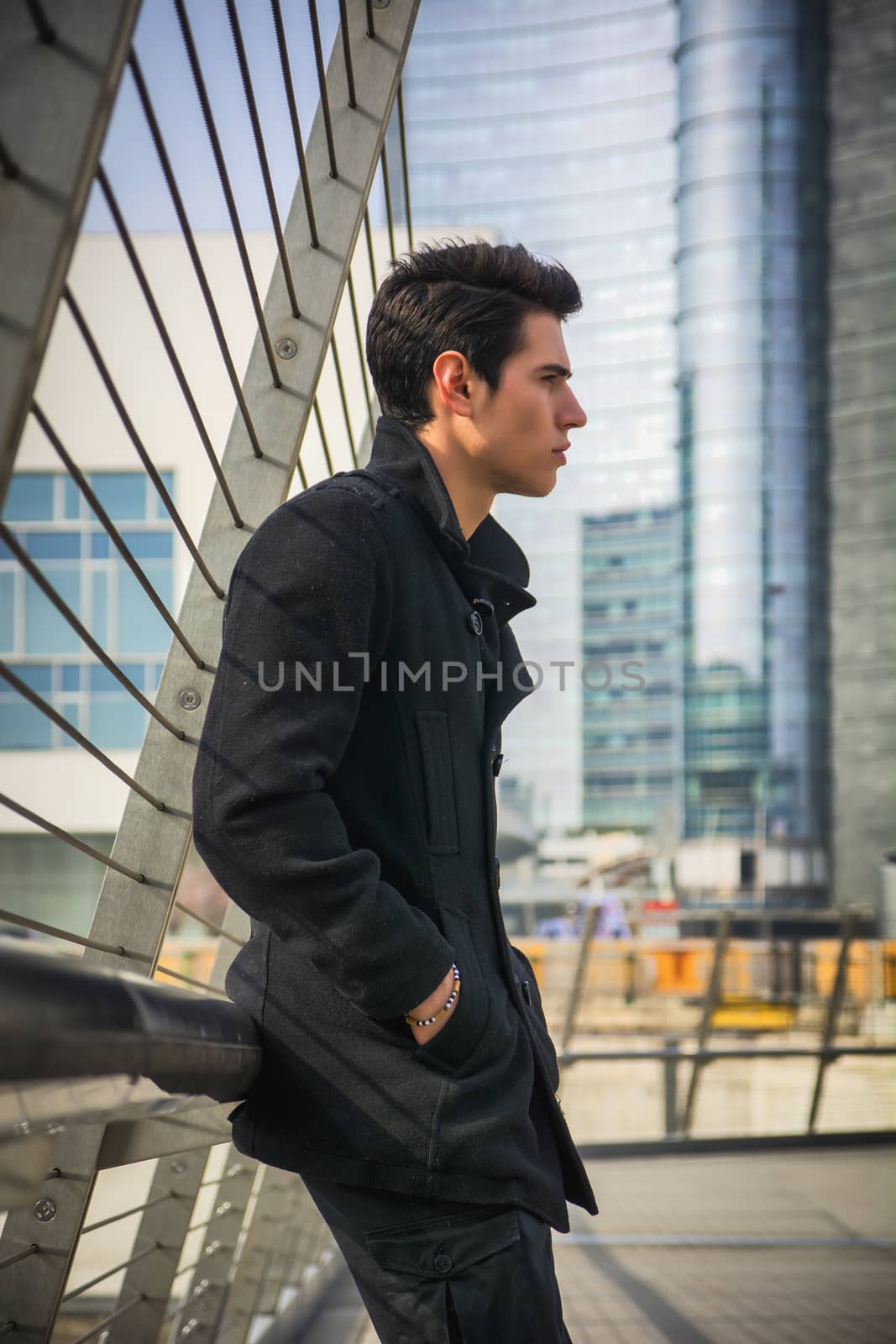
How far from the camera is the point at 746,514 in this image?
42062 mm

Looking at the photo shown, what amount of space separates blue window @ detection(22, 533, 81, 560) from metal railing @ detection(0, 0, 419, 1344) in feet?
58.2

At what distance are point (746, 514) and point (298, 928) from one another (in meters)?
42.2

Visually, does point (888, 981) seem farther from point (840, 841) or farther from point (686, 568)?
point (686, 568)

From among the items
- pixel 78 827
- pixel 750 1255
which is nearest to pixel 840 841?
pixel 78 827

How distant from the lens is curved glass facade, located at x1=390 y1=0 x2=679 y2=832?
54125mm

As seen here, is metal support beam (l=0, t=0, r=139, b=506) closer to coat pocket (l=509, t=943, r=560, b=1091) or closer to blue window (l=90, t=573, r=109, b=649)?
coat pocket (l=509, t=943, r=560, b=1091)

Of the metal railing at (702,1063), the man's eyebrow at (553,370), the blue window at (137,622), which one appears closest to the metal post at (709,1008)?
the metal railing at (702,1063)

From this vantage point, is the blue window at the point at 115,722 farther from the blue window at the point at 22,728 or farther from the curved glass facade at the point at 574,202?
the curved glass facade at the point at 574,202

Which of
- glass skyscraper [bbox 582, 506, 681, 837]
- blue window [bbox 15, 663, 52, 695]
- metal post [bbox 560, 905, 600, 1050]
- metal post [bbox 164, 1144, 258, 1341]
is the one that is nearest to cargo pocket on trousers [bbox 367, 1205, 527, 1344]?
metal post [bbox 164, 1144, 258, 1341]

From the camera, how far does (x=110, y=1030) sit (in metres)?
0.86

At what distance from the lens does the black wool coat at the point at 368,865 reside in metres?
1.11

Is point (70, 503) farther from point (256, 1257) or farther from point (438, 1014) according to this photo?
point (438, 1014)

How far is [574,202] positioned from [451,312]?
59278 mm

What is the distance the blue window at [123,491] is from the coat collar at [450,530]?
19125mm
